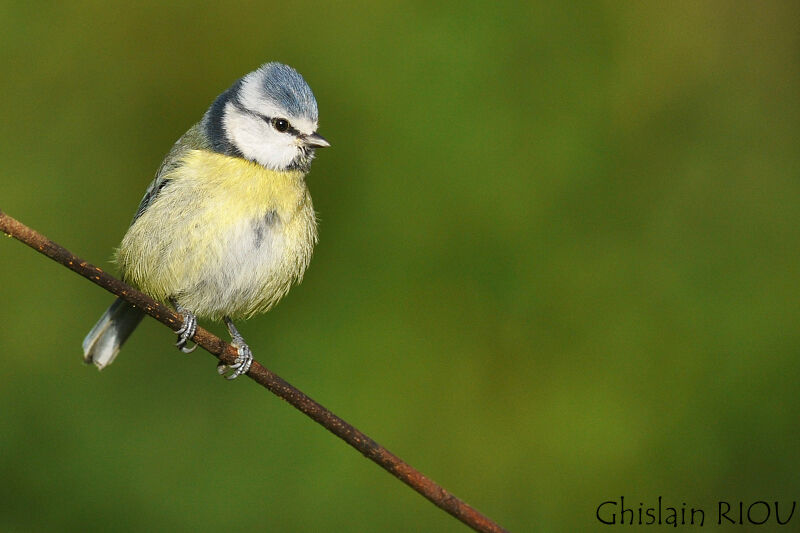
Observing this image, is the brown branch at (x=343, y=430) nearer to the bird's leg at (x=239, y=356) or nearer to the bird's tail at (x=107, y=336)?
the bird's leg at (x=239, y=356)

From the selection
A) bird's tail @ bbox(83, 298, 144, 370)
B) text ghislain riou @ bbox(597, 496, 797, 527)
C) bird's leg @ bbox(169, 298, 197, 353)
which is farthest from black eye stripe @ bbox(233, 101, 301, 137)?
text ghislain riou @ bbox(597, 496, 797, 527)

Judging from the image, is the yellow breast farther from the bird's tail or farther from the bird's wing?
the bird's tail

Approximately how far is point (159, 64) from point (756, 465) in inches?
119

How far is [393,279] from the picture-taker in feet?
11.2

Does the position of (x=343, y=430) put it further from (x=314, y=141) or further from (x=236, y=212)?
(x=314, y=141)

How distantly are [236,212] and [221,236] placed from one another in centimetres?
9

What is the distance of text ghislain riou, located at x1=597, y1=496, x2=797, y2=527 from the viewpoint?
314cm

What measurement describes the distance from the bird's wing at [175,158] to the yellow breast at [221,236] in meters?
0.04

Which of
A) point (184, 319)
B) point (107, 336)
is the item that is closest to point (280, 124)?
Result: point (184, 319)

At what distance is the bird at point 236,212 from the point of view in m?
2.49

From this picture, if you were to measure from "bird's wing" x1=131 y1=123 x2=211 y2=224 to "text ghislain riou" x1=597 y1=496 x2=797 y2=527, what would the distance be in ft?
6.59

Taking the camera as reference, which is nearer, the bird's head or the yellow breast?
the yellow breast

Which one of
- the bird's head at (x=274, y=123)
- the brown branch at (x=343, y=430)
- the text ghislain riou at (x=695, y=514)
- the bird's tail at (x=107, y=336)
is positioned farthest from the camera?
the text ghislain riou at (x=695, y=514)

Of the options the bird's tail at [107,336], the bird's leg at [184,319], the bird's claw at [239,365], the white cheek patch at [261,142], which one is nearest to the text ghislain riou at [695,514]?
the bird's claw at [239,365]
